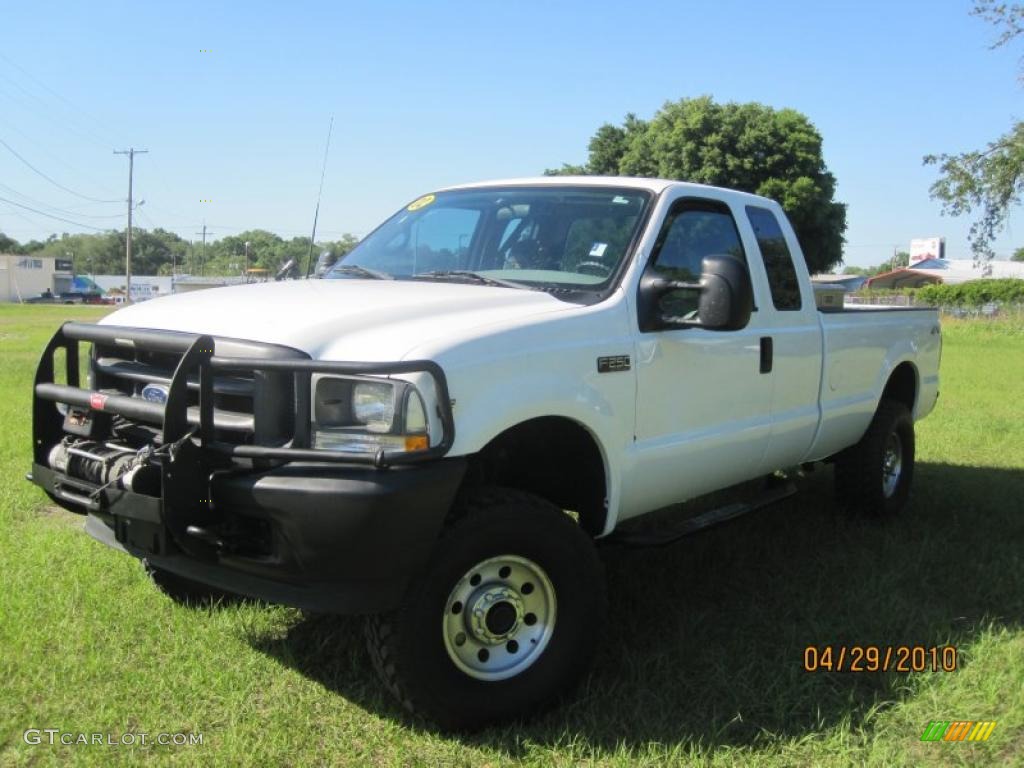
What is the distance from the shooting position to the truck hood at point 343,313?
3035mm

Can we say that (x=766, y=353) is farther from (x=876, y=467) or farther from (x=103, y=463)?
(x=103, y=463)

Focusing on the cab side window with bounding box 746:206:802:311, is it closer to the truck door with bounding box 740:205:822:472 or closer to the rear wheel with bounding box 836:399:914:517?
the truck door with bounding box 740:205:822:472

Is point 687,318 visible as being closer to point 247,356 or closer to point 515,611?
point 515,611

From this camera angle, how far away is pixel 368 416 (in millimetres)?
2938

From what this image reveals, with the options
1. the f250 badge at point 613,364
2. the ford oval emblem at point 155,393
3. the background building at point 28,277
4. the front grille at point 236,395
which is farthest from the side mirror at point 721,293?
the background building at point 28,277

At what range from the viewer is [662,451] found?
395 centimetres

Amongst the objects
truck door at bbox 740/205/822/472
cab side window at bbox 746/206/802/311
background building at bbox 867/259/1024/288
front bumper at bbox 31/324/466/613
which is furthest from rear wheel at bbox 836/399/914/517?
background building at bbox 867/259/1024/288

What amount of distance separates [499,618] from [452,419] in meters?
0.79

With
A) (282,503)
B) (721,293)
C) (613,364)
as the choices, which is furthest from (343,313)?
(721,293)

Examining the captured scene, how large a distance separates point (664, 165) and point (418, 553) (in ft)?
117

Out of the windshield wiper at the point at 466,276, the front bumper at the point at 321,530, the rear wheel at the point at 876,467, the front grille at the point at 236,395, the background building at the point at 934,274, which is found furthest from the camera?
the background building at the point at 934,274

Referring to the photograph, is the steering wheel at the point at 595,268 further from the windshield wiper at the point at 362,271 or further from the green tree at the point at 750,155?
the green tree at the point at 750,155
